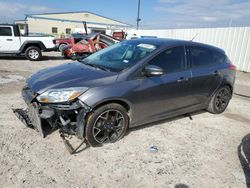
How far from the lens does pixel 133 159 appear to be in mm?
3490

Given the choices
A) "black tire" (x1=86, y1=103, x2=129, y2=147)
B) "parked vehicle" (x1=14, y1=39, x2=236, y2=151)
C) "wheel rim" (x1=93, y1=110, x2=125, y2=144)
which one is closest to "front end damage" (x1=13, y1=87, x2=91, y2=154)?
"parked vehicle" (x1=14, y1=39, x2=236, y2=151)

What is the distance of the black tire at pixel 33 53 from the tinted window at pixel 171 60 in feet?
34.4

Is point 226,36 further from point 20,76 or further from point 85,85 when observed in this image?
point 85,85

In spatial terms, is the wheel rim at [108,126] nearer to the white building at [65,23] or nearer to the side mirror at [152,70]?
the side mirror at [152,70]

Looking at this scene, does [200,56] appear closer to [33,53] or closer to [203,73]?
[203,73]

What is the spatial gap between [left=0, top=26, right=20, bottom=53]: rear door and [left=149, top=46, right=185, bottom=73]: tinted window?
1036 cm

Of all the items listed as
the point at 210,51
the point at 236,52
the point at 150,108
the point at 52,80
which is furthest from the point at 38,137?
the point at 236,52

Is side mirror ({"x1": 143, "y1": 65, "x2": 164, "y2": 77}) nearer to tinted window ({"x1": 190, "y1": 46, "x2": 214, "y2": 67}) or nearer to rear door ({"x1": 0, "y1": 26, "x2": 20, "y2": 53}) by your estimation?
tinted window ({"x1": 190, "y1": 46, "x2": 214, "y2": 67})

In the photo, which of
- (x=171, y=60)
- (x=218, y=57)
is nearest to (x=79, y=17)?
(x=218, y=57)

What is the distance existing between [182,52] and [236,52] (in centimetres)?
1003

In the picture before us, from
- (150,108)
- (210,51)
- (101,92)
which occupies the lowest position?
(150,108)

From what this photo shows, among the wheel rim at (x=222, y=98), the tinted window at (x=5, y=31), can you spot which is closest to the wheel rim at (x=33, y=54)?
the tinted window at (x=5, y=31)

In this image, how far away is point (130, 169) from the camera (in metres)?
3.26

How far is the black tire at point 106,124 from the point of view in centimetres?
356
